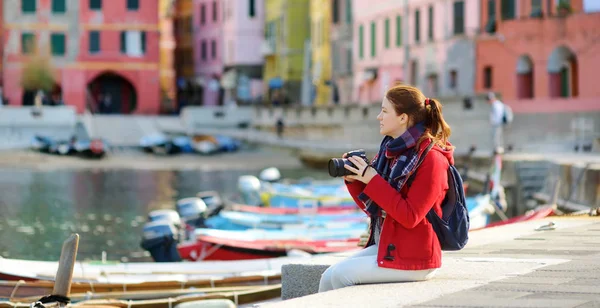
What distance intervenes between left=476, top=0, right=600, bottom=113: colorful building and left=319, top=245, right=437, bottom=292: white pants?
3850 cm

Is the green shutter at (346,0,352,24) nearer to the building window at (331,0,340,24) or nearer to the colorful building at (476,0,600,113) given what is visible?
the building window at (331,0,340,24)

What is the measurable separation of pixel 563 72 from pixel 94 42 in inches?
1375

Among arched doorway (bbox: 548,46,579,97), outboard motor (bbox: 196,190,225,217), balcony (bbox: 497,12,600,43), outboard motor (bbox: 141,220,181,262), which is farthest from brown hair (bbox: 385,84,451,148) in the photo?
arched doorway (bbox: 548,46,579,97)

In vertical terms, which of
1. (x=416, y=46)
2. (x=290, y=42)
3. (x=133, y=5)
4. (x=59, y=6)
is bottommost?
(x=416, y=46)

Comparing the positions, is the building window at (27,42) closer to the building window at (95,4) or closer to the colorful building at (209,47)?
the building window at (95,4)

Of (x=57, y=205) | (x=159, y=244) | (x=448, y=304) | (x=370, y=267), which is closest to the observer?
(x=448, y=304)

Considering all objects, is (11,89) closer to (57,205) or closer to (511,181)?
(57,205)

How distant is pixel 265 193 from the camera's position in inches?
1187

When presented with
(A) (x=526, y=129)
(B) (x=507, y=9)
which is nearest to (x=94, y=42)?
(B) (x=507, y=9)

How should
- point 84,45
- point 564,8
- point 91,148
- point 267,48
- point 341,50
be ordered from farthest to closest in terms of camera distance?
point 267,48 → point 84,45 → point 341,50 → point 91,148 → point 564,8

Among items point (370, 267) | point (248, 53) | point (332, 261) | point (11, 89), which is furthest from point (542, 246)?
point (248, 53)

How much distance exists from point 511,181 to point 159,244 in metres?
14.2

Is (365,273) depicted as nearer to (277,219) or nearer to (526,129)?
(277,219)

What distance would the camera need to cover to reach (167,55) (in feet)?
296
